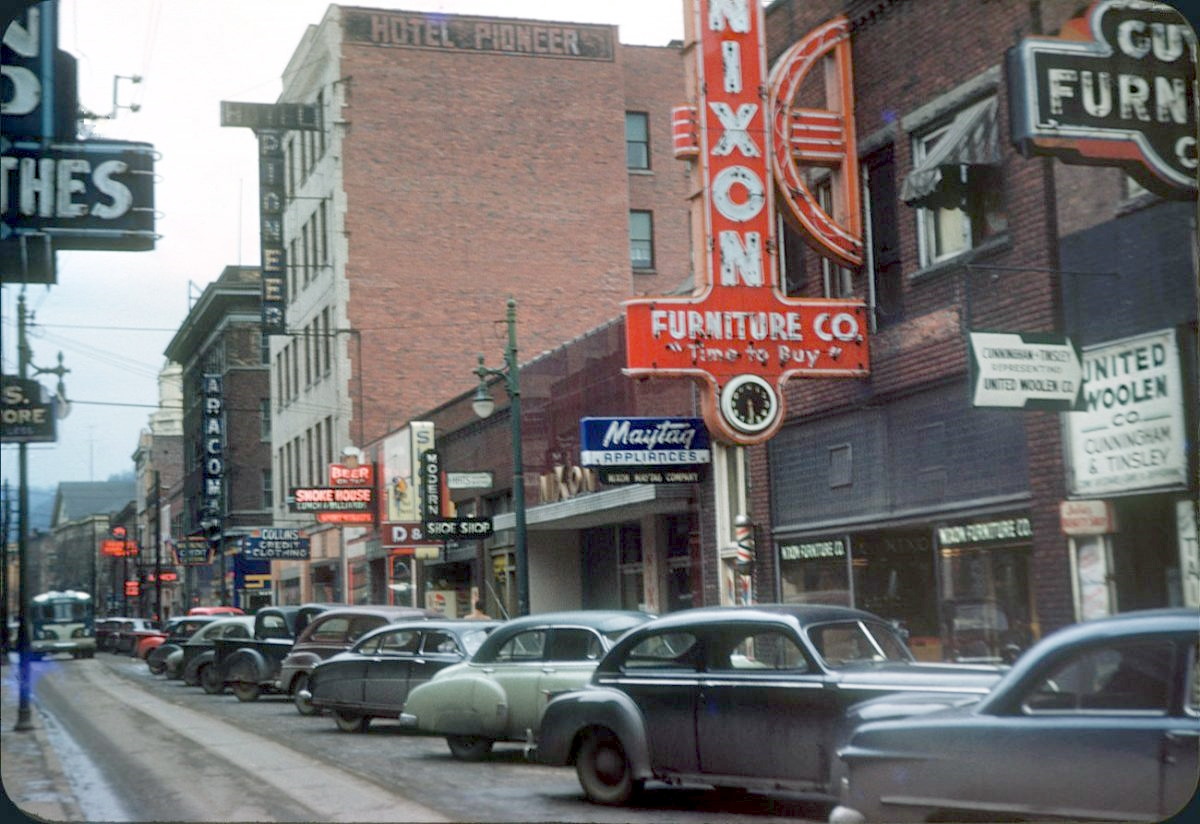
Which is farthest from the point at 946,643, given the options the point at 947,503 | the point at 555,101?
the point at 555,101

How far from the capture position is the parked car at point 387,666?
18.5 meters

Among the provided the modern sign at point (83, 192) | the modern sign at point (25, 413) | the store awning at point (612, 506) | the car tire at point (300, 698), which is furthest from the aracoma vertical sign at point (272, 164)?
the store awning at point (612, 506)

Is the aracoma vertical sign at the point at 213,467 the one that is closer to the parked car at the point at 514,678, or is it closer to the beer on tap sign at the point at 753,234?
the beer on tap sign at the point at 753,234

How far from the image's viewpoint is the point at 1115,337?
40.1ft

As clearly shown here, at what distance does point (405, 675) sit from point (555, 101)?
18420 mm

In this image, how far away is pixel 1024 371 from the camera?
12.6 metres

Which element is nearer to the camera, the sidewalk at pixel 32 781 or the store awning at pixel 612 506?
the sidewalk at pixel 32 781

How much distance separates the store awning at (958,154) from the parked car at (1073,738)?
9650mm

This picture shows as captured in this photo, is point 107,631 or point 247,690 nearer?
point 247,690

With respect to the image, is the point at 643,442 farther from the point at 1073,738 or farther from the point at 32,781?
the point at 1073,738

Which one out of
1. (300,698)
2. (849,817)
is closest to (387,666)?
(300,698)

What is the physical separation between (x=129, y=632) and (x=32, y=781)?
155 ft

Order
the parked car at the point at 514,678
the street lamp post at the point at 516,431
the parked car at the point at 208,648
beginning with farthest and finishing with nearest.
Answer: the parked car at the point at 208,648
the street lamp post at the point at 516,431
the parked car at the point at 514,678

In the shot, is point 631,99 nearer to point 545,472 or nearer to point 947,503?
point 545,472
